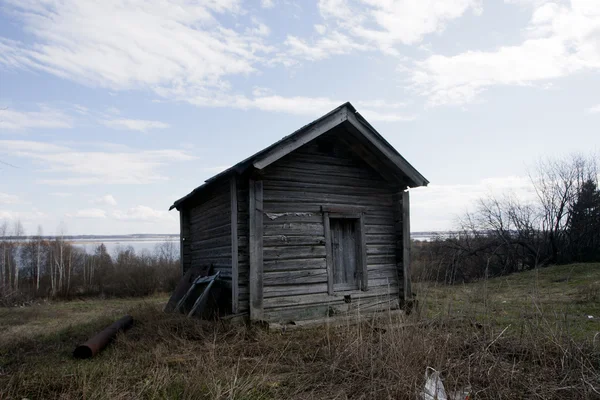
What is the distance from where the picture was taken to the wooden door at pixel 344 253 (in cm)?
919

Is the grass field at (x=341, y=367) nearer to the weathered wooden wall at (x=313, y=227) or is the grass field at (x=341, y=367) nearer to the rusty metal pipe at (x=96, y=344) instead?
the rusty metal pipe at (x=96, y=344)

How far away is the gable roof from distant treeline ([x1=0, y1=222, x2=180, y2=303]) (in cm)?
1826

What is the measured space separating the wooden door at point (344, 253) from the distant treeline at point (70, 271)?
19.5 m

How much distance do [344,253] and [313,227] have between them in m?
1.02

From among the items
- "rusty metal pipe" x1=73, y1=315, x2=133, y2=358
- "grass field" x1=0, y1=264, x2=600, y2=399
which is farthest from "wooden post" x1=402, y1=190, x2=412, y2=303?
"rusty metal pipe" x1=73, y1=315, x2=133, y2=358

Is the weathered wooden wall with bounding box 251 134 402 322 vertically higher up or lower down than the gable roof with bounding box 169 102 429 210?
lower down

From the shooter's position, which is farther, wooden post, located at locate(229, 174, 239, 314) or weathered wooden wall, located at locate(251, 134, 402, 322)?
weathered wooden wall, located at locate(251, 134, 402, 322)

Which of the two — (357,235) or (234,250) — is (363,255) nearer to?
(357,235)

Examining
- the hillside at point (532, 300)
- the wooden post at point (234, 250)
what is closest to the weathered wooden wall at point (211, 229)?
the wooden post at point (234, 250)

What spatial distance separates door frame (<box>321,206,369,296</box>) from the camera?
29.1 feet

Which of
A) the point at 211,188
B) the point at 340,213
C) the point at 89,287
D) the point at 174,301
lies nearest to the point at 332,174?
the point at 340,213

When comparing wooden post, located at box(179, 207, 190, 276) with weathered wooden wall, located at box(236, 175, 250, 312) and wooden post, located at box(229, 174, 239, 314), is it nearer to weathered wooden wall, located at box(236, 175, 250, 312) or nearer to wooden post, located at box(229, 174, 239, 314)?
wooden post, located at box(229, 174, 239, 314)

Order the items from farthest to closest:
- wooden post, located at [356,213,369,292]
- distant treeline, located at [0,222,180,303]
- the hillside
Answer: distant treeline, located at [0,222,180,303] → wooden post, located at [356,213,369,292] → the hillside

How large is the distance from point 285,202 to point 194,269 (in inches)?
147
